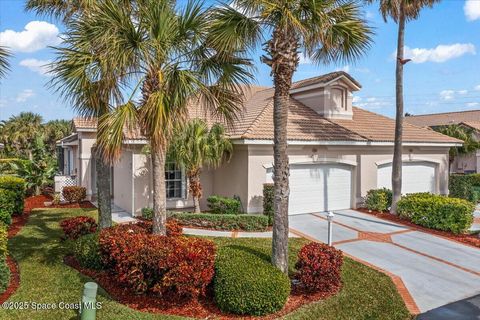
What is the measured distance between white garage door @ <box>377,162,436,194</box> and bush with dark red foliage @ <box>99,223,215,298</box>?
562 inches

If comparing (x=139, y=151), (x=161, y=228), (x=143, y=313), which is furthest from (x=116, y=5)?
(x=139, y=151)

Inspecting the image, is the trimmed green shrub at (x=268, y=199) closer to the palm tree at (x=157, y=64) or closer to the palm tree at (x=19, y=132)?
the palm tree at (x=157, y=64)

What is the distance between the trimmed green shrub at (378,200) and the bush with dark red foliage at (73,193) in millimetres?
15434

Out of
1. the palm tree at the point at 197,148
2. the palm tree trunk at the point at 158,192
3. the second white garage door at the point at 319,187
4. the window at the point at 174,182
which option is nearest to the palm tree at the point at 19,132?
the window at the point at 174,182

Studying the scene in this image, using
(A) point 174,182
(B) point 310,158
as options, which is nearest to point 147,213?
(A) point 174,182

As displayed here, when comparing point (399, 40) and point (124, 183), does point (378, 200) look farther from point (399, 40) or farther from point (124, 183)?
point (124, 183)

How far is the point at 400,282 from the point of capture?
350 inches

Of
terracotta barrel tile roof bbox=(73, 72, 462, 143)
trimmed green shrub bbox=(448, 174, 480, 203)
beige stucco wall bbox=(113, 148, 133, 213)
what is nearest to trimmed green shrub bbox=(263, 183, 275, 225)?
terracotta barrel tile roof bbox=(73, 72, 462, 143)

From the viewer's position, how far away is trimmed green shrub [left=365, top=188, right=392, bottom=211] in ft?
55.4

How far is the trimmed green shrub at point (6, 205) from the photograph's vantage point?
13.0m

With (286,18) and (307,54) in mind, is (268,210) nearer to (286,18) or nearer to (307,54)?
(307,54)

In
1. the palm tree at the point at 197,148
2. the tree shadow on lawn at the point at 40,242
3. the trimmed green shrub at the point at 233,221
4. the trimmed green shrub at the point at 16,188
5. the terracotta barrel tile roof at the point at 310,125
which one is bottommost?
the tree shadow on lawn at the point at 40,242

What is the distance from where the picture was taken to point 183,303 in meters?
7.20

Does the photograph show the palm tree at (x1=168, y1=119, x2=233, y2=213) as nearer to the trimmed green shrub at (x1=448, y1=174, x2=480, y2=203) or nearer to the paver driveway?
the paver driveway
